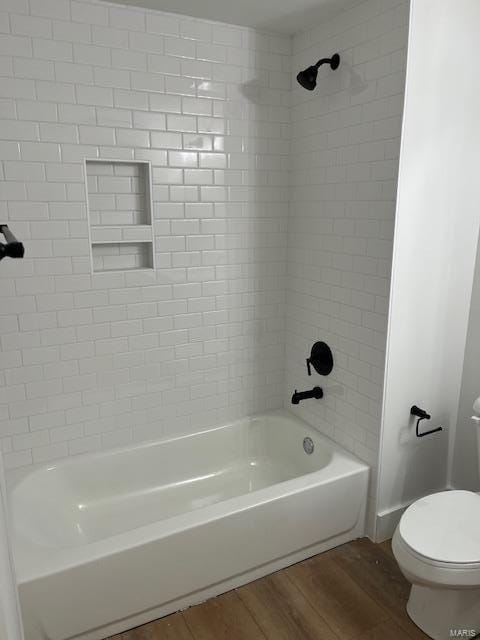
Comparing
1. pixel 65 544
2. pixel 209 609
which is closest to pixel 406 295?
pixel 209 609

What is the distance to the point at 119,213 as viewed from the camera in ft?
7.74

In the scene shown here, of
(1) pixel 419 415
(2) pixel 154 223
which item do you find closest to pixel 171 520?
(1) pixel 419 415

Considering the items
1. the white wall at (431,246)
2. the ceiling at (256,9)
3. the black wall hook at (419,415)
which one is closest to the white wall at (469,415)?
the white wall at (431,246)

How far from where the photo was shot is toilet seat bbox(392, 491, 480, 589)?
65.5 inches

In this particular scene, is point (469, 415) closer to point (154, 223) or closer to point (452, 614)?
point (452, 614)

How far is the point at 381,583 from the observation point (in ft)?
6.93

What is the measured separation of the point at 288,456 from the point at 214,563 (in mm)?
940

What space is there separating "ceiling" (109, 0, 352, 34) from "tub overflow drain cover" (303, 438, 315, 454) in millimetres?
2158

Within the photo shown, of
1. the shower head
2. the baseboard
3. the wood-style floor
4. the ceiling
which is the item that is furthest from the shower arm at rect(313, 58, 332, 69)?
the wood-style floor

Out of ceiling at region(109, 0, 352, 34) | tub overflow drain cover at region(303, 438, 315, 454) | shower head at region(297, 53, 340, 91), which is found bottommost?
tub overflow drain cover at region(303, 438, 315, 454)

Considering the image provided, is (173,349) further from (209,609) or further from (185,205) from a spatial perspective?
(209,609)

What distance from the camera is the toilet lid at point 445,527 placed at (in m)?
1.70

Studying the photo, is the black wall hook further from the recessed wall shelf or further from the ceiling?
the ceiling

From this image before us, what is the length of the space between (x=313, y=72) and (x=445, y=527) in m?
2.08
